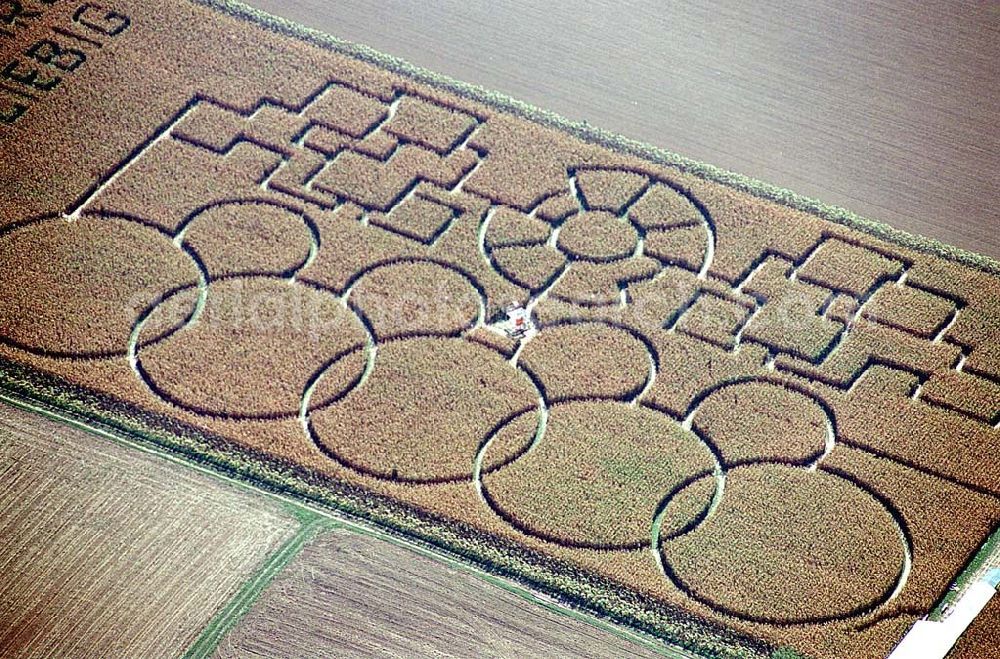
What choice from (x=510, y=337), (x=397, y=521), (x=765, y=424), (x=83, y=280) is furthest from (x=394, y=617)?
(x=83, y=280)

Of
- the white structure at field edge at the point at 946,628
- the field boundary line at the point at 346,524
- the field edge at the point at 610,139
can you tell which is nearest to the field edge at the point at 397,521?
the field boundary line at the point at 346,524

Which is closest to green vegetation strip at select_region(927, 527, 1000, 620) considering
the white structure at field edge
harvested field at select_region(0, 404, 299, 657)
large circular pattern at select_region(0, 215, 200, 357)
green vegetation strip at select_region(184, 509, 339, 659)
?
the white structure at field edge

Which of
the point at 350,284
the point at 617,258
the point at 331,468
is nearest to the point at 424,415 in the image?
the point at 331,468

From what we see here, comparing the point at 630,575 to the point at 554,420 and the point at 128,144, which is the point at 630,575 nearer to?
the point at 554,420

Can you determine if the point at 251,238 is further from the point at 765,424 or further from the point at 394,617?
the point at 765,424

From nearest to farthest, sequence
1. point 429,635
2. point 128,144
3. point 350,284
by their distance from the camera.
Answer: point 429,635 < point 350,284 < point 128,144

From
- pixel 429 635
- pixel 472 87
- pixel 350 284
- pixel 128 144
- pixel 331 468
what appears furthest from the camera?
pixel 472 87

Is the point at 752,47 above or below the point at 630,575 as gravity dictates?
above
